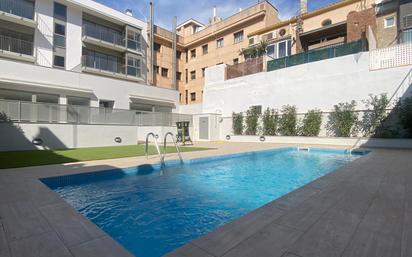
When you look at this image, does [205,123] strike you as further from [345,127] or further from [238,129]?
[345,127]

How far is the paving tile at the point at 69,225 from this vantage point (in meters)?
2.21

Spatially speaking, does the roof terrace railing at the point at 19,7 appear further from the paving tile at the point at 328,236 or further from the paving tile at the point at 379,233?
the paving tile at the point at 379,233

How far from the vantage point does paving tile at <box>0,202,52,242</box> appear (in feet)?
7.57

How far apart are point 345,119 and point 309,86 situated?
11.2 feet

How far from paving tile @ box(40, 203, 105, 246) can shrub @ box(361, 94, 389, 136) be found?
1438cm

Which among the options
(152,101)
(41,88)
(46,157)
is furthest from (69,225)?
(152,101)

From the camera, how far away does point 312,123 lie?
48.2 feet

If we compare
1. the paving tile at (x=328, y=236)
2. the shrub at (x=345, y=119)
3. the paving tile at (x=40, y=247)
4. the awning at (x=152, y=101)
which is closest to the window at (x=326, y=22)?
the shrub at (x=345, y=119)

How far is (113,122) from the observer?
1430 centimetres

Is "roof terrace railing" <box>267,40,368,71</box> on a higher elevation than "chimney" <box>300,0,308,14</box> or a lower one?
lower

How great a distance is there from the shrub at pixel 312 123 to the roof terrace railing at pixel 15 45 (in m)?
21.4

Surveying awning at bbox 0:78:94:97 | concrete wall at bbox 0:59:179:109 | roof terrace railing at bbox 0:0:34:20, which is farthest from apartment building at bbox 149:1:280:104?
roof terrace railing at bbox 0:0:34:20

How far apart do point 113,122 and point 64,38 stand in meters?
11.3

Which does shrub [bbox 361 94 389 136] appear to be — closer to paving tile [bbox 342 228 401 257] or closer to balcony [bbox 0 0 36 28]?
paving tile [bbox 342 228 401 257]
